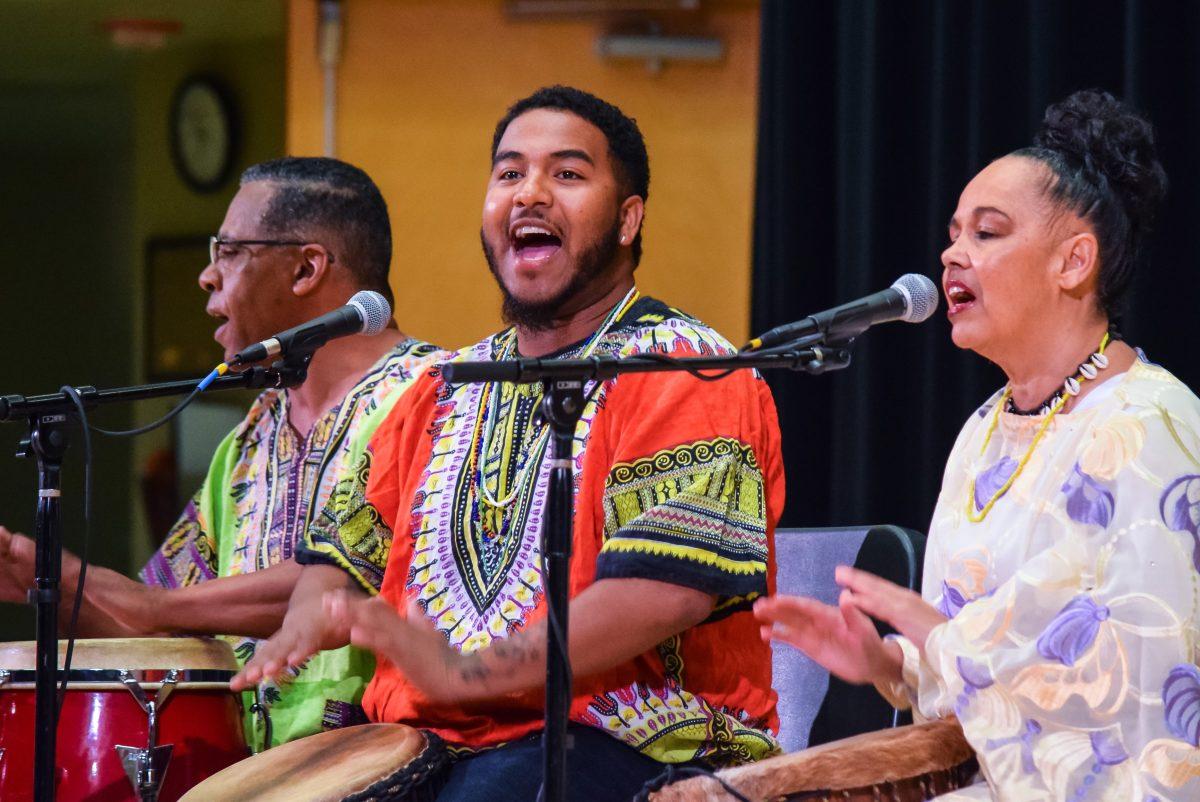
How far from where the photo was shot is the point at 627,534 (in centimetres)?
251

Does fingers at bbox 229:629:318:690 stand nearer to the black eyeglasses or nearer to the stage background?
the black eyeglasses

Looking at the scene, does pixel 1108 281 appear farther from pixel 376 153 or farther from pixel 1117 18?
pixel 376 153

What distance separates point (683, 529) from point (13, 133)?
4.87m

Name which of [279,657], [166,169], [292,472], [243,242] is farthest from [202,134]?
[279,657]

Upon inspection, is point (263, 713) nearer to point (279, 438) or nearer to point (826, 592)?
point (279, 438)

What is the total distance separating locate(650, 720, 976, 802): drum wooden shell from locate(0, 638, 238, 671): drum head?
131cm

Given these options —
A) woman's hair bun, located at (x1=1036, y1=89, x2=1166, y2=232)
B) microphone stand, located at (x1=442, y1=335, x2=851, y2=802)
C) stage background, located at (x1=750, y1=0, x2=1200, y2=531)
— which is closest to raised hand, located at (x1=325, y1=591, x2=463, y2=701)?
microphone stand, located at (x1=442, y1=335, x2=851, y2=802)

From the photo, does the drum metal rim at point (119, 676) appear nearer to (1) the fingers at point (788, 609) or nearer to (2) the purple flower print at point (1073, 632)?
(1) the fingers at point (788, 609)

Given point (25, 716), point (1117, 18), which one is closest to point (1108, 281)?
point (1117, 18)

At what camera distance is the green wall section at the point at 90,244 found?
6.20 m

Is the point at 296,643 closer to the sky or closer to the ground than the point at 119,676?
closer to the sky

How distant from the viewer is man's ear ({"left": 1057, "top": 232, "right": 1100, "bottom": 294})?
2598 mm

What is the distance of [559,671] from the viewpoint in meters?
2.08

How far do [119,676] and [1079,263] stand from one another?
75.0 inches
